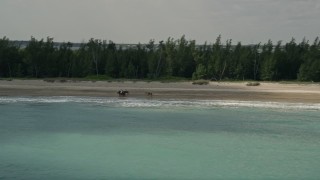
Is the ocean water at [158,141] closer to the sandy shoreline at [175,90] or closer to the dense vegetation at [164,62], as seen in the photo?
the sandy shoreline at [175,90]

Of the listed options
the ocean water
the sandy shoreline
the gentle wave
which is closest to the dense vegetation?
the sandy shoreline

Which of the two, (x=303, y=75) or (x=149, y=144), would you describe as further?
(x=303, y=75)

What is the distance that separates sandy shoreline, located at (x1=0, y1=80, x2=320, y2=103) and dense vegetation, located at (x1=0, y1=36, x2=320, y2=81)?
18.2 feet

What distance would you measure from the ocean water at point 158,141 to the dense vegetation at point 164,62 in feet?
77.4

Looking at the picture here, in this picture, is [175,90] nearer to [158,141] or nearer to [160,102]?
[160,102]

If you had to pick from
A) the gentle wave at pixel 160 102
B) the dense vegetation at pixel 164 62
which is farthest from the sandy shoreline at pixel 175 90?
the dense vegetation at pixel 164 62

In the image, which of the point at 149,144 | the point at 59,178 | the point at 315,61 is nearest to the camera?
the point at 59,178

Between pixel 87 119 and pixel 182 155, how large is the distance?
10.9 meters

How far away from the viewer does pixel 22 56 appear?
199 feet

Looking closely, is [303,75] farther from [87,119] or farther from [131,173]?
[131,173]

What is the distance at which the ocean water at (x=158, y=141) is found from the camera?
1623cm

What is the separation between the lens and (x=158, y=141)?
21500 mm

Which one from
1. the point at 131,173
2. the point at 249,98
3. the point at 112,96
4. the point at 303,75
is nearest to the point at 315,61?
the point at 303,75

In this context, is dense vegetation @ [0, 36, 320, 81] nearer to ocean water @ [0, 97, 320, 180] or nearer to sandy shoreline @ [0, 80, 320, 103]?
sandy shoreline @ [0, 80, 320, 103]
